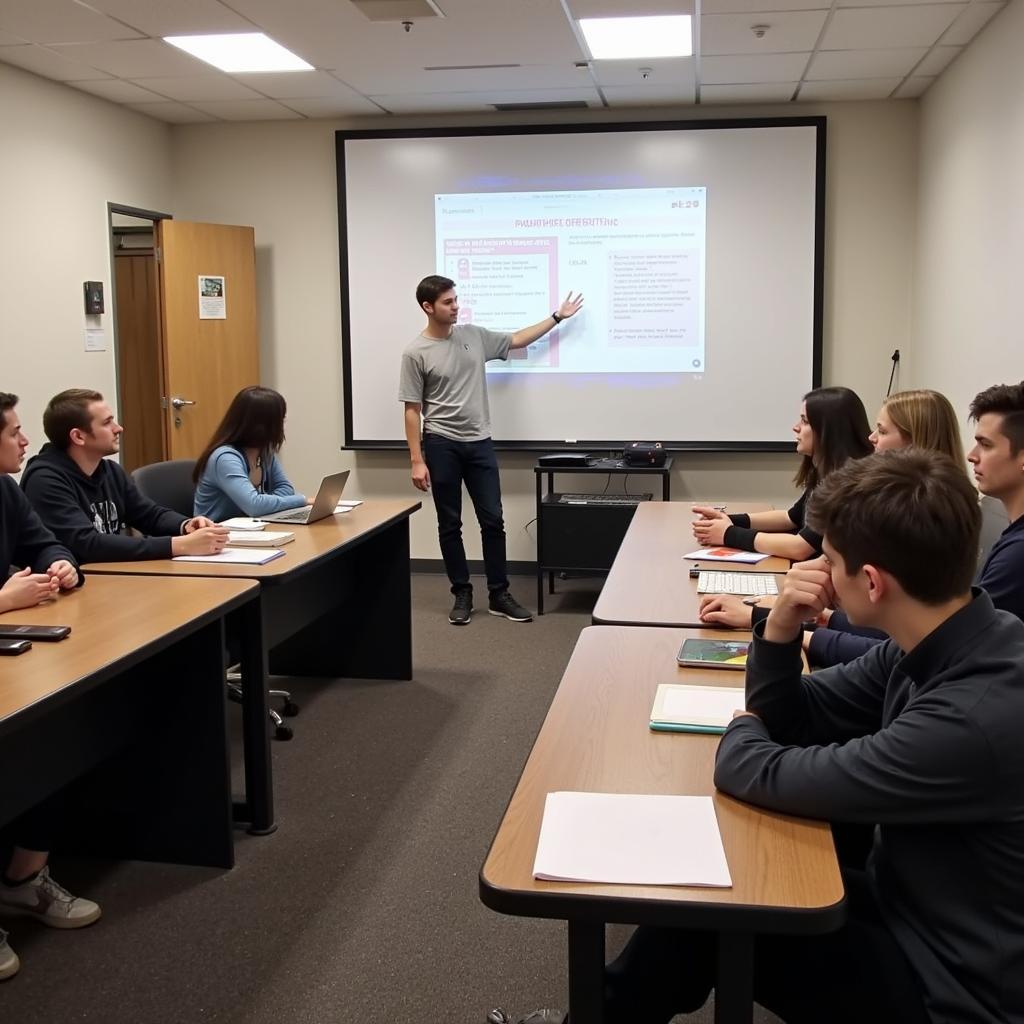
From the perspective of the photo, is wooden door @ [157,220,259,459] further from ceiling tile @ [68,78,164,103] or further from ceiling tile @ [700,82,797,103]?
ceiling tile @ [700,82,797,103]

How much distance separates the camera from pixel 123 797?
8.51 ft

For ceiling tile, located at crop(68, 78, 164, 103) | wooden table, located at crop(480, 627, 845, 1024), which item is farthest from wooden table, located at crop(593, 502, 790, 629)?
ceiling tile, located at crop(68, 78, 164, 103)

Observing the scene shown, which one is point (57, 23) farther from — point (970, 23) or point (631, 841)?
point (631, 841)

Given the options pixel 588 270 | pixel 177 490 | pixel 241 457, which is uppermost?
pixel 588 270

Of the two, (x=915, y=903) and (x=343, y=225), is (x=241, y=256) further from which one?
(x=915, y=903)

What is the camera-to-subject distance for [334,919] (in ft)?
7.70

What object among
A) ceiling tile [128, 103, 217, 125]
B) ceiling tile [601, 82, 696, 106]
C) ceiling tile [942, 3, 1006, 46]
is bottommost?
ceiling tile [942, 3, 1006, 46]

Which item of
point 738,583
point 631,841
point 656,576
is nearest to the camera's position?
point 631,841

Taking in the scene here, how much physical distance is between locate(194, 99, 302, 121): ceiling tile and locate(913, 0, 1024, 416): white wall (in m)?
3.32

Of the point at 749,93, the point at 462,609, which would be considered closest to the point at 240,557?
the point at 462,609

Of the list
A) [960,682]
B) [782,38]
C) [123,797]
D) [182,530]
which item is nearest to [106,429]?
[182,530]

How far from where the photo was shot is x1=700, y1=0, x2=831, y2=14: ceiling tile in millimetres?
3871

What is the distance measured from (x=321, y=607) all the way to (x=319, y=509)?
370mm

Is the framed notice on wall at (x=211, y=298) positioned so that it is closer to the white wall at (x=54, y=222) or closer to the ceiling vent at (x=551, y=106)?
the white wall at (x=54, y=222)
